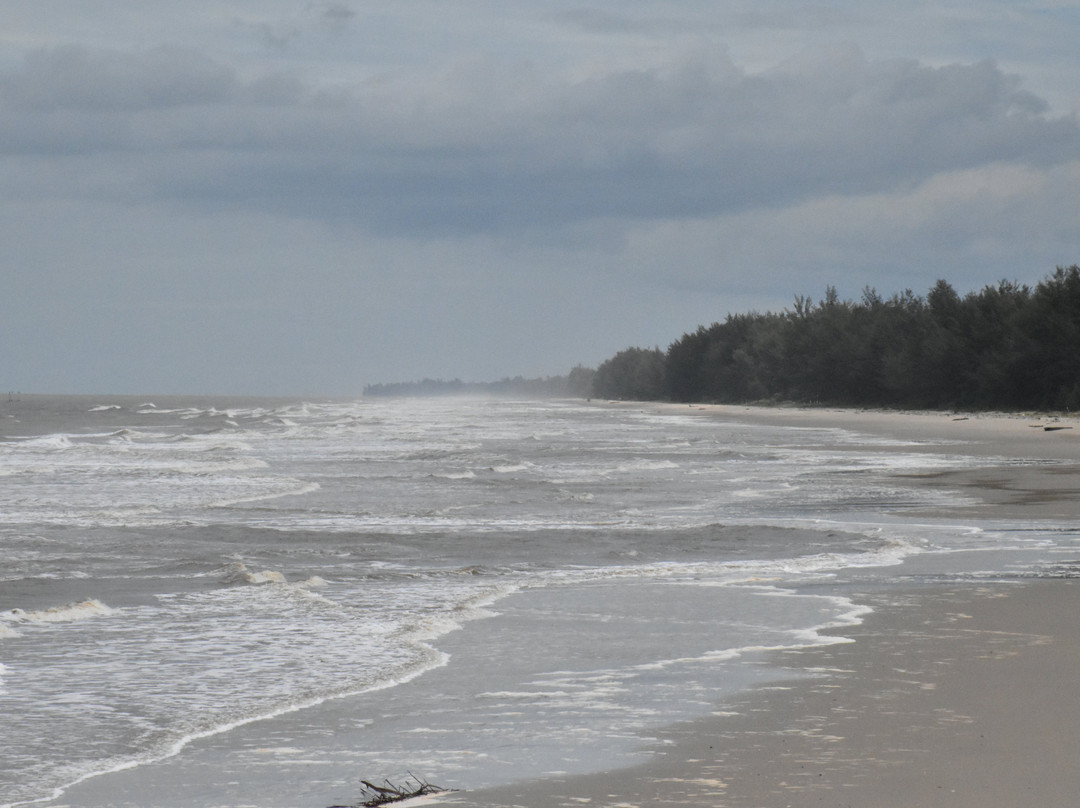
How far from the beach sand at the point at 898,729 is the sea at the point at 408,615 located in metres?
0.25

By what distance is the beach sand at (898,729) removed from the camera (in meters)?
4.21

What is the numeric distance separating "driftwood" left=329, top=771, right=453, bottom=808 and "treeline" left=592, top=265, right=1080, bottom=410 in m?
55.4

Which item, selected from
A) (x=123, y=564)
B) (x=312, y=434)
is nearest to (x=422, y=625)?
(x=123, y=564)

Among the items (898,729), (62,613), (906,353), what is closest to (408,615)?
(62,613)

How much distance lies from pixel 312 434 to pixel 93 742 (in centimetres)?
4329

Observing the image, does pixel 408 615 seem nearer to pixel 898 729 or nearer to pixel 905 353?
pixel 898 729

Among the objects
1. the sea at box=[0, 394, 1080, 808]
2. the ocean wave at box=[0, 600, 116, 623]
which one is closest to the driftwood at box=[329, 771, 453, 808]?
the sea at box=[0, 394, 1080, 808]

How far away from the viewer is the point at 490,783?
14.7 ft

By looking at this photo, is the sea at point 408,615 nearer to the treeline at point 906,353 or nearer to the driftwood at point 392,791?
the driftwood at point 392,791

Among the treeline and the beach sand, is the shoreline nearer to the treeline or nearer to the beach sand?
the beach sand

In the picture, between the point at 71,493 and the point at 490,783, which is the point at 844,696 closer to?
the point at 490,783

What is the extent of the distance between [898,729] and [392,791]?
204 centimetres

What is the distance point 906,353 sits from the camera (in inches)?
2874

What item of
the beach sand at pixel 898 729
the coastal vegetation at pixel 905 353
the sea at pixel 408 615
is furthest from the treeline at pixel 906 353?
the beach sand at pixel 898 729
